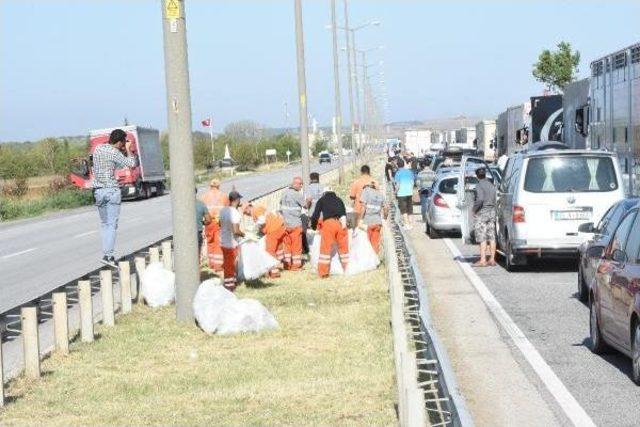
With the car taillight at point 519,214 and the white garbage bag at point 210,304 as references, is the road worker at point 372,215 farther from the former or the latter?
the white garbage bag at point 210,304

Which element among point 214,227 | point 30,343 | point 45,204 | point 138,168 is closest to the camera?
point 30,343

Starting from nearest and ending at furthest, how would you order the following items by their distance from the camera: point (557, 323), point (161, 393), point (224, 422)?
point (224, 422) < point (161, 393) < point (557, 323)

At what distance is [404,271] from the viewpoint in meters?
18.5

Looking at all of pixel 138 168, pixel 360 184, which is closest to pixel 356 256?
pixel 360 184

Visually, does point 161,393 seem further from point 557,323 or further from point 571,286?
point 571,286

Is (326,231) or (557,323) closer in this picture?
(557,323)

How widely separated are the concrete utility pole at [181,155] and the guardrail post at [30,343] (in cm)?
387

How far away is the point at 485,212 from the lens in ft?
72.5

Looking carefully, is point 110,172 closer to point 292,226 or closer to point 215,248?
point 215,248

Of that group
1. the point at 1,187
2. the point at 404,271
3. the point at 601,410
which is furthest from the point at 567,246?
the point at 1,187

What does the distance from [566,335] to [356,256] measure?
7.74m

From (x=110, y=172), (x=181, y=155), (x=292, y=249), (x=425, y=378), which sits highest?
(x=181, y=155)

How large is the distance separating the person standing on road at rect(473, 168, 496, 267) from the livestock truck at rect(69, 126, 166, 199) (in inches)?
1499

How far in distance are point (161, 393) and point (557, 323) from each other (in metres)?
5.78
